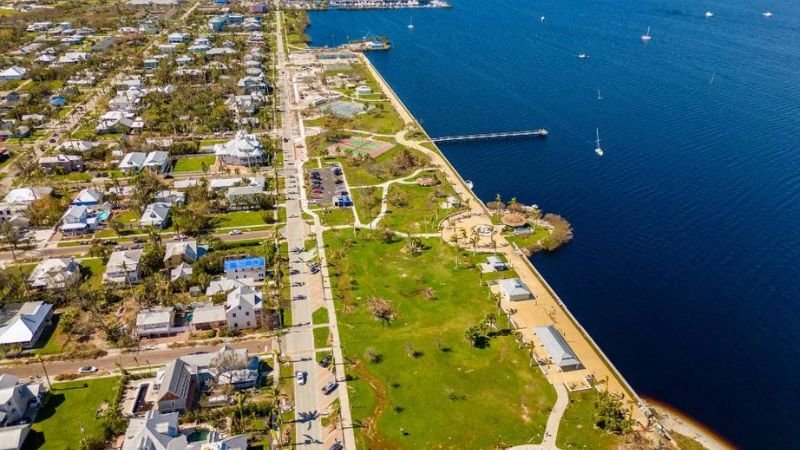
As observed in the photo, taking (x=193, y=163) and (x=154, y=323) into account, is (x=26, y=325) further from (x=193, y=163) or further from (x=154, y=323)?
(x=193, y=163)

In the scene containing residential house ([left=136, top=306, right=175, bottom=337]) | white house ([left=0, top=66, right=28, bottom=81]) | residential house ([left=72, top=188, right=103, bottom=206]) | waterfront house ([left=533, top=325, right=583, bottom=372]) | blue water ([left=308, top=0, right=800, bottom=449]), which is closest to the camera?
waterfront house ([left=533, top=325, right=583, bottom=372])

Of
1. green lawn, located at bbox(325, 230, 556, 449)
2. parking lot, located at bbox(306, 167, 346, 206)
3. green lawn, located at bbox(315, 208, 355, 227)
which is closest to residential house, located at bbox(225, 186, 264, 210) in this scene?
parking lot, located at bbox(306, 167, 346, 206)

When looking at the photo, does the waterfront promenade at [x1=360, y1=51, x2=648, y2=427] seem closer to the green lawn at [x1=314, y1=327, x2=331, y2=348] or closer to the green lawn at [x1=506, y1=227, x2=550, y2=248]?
the green lawn at [x1=506, y1=227, x2=550, y2=248]

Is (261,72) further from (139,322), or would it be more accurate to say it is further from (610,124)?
(139,322)

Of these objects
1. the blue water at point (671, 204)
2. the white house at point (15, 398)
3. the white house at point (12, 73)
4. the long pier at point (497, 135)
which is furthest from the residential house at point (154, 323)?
the white house at point (12, 73)

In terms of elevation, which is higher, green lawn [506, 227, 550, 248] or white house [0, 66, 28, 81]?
white house [0, 66, 28, 81]

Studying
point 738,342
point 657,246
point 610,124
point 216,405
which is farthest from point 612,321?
point 610,124

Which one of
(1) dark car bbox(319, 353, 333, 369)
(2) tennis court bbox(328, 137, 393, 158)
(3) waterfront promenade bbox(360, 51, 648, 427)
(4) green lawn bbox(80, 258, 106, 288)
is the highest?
(2) tennis court bbox(328, 137, 393, 158)
